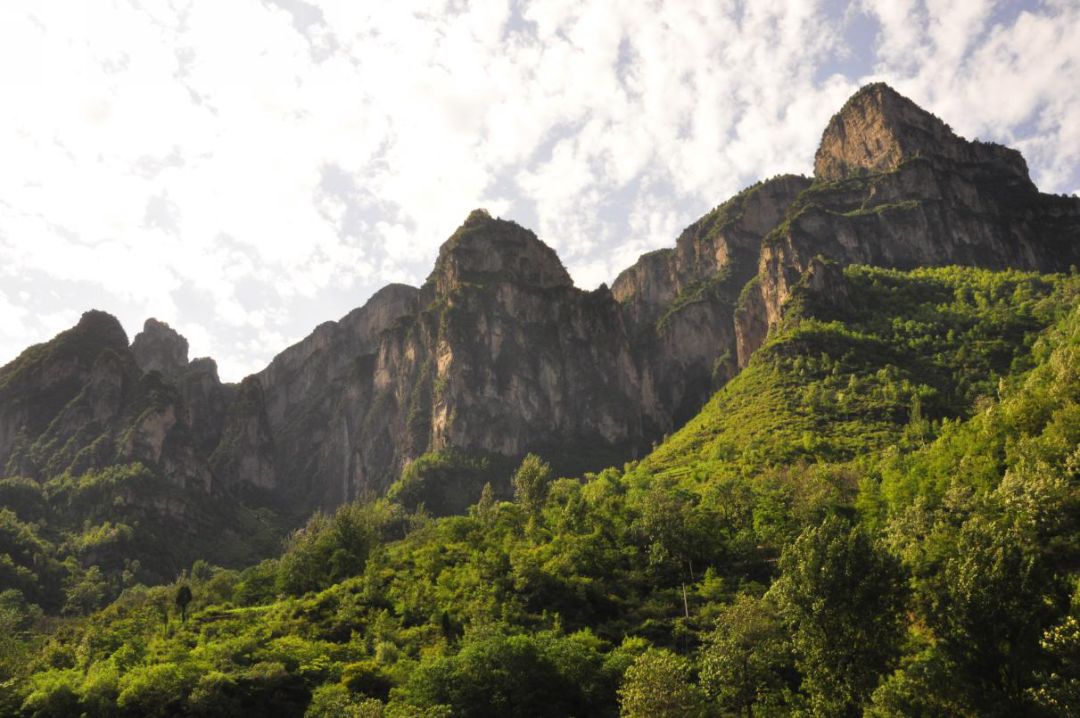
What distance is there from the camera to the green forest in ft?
157

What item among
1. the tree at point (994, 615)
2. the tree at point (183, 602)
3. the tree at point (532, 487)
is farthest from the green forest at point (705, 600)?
the tree at point (183, 602)

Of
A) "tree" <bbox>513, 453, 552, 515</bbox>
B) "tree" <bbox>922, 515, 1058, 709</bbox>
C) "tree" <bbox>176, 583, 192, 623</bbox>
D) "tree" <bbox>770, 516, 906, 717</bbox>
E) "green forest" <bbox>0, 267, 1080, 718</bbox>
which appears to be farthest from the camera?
"tree" <bbox>513, 453, 552, 515</bbox>

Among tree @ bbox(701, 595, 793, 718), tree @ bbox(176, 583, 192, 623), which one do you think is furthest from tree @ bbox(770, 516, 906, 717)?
tree @ bbox(176, 583, 192, 623)

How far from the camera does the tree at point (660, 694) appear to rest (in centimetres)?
5569

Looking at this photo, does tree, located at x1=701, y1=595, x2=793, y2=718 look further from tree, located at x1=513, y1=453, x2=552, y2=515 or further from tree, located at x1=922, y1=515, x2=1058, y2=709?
tree, located at x1=513, y1=453, x2=552, y2=515

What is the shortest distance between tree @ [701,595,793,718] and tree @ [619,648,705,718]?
2.57 meters

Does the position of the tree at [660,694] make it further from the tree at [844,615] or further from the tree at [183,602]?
the tree at [183,602]

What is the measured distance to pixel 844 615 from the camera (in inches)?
2040

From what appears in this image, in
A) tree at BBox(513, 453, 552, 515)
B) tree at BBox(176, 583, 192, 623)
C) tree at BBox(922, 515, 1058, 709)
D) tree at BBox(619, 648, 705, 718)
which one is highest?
tree at BBox(513, 453, 552, 515)

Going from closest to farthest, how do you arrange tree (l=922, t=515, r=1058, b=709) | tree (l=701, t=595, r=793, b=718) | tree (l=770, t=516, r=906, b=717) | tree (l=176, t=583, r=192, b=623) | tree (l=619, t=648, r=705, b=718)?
tree (l=922, t=515, r=1058, b=709)
tree (l=770, t=516, r=906, b=717)
tree (l=619, t=648, r=705, b=718)
tree (l=701, t=595, r=793, b=718)
tree (l=176, t=583, r=192, b=623)

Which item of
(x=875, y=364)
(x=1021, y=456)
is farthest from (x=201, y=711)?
(x=875, y=364)

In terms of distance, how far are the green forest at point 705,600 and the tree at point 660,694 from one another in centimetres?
17

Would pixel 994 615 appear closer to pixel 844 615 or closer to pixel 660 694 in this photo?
pixel 844 615

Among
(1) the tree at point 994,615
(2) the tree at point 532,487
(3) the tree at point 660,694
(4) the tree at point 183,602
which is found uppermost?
(2) the tree at point 532,487
